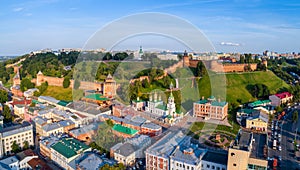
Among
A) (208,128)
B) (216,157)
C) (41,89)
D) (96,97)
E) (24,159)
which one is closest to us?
(216,157)

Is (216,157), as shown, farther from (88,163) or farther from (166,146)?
(88,163)

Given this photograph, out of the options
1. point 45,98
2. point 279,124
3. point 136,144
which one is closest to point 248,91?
point 279,124

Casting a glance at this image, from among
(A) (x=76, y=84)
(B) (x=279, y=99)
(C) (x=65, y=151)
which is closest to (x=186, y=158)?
(C) (x=65, y=151)

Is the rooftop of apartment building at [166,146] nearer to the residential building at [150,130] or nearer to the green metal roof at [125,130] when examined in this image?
the residential building at [150,130]

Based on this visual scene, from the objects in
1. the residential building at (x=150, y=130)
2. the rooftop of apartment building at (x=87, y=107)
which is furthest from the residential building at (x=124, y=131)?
the rooftop of apartment building at (x=87, y=107)

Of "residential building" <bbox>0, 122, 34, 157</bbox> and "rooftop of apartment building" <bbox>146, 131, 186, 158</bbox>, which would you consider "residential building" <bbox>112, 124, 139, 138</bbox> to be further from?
"residential building" <bbox>0, 122, 34, 157</bbox>

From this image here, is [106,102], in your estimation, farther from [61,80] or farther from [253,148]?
[253,148]
